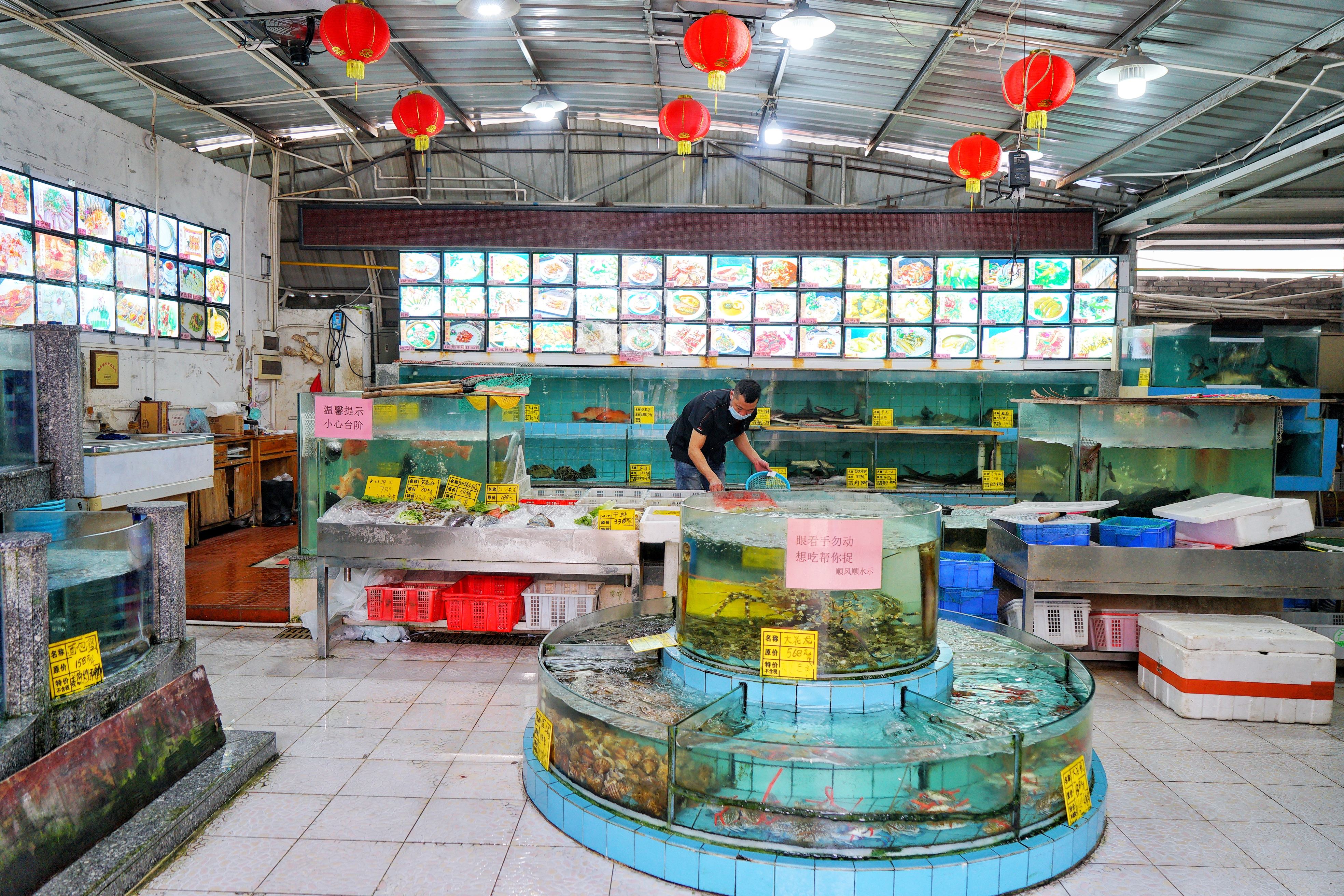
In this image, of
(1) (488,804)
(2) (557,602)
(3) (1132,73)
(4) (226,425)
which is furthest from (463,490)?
(3) (1132,73)

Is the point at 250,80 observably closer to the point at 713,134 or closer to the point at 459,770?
the point at 713,134

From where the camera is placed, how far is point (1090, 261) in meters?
7.33

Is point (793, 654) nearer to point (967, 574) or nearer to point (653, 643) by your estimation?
point (653, 643)

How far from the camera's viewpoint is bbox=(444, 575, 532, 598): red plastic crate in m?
4.71

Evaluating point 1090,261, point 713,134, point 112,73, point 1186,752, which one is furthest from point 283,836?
point 713,134

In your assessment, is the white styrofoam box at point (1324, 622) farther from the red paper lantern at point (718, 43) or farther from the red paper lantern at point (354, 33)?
the red paper lantern at point (354, 33)

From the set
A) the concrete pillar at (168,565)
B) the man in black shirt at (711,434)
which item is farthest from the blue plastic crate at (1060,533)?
the concrete pillar at (168,565)

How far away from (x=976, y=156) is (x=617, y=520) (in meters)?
3.53

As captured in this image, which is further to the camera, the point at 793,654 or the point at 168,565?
the point at 168,565

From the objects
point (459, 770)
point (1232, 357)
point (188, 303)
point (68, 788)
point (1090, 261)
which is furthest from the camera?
point (188, 303)

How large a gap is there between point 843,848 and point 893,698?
51cm

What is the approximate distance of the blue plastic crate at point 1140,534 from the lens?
169 inches

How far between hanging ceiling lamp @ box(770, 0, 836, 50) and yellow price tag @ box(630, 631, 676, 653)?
3.41 metres

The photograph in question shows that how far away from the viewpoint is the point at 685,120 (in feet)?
17.5
